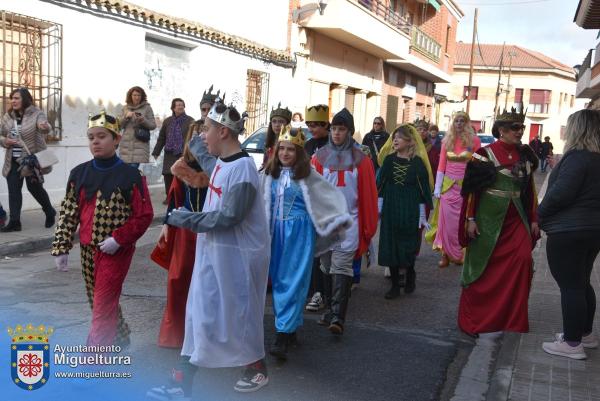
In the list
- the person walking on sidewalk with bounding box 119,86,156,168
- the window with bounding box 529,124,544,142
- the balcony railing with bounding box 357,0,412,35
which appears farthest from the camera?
the window with bounding box 529,124,544,142

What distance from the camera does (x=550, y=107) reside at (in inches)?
2638

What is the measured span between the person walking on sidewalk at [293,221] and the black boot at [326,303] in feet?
2.64

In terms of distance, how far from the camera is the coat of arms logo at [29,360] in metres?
3.69

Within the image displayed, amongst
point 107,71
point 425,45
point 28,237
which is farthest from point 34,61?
point 425,45

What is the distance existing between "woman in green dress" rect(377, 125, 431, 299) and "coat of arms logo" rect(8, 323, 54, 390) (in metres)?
3.68

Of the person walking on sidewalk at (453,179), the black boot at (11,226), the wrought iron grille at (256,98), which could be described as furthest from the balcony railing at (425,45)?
the black boot at (11,226)

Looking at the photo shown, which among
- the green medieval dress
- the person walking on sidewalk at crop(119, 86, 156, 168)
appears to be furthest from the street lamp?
the green medieval dress

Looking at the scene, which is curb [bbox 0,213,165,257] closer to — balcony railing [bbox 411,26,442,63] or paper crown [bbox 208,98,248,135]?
paper crown [bbox 208,98,248,135]

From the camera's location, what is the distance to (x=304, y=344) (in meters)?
5.09

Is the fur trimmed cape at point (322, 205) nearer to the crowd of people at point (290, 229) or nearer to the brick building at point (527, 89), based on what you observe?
the crowd of people at point (290, 229)

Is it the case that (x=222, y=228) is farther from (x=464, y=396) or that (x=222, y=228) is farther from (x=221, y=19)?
(x=221, y=19)

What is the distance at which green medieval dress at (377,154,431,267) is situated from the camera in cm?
668

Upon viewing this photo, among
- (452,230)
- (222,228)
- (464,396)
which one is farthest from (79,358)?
(452,230)

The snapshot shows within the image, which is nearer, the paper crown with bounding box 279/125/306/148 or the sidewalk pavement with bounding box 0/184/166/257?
the paper crown with bounding box 279/125/306/148
